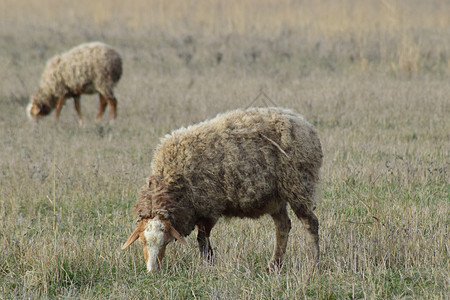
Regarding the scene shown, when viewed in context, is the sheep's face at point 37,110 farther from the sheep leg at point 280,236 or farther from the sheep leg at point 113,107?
the sheep leg at point 280,236

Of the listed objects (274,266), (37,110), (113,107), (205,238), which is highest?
(205,238)

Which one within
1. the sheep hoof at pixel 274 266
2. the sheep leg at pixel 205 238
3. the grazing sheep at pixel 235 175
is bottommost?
the sheep hoof at pixel 274 266

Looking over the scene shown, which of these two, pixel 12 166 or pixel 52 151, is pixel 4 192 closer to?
pixel 12 166

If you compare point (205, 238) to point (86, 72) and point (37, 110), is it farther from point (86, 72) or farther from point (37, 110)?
point (37, 110)

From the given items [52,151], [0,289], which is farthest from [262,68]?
[0,289]

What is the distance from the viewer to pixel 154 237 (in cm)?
506

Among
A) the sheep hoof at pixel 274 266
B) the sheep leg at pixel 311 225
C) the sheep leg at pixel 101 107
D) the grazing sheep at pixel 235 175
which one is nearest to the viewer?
the sheep hoof at pixel 274 266

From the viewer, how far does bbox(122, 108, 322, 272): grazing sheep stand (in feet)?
17.7

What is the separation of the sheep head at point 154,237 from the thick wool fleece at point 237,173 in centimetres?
17

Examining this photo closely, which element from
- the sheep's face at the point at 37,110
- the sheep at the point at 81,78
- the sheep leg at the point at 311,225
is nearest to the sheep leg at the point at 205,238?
the sheep leg at the point at 311,225

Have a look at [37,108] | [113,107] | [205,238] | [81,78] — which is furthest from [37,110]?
[205,238]

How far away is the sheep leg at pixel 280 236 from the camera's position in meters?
5.62

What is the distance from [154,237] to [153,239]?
2 cm

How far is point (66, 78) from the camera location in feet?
44.8
